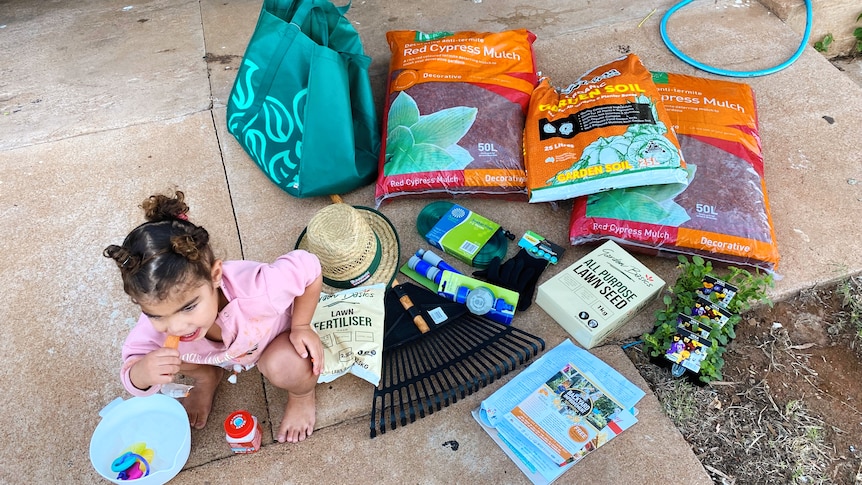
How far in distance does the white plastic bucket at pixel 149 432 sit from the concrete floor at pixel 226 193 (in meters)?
0.09

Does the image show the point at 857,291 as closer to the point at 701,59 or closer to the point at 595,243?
the point at 595,243

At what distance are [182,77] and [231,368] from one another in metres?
1.83

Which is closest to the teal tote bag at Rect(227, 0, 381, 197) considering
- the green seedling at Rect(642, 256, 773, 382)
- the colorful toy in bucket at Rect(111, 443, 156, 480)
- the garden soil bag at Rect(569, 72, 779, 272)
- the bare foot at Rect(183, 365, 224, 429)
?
the bare foot at Rect(183, 365, 224, 429)

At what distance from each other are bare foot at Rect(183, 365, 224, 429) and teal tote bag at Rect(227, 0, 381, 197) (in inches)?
32.4

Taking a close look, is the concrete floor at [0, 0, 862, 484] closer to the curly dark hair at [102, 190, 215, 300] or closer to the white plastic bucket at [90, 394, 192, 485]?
the white plastic bucket at [90, 394, 192, 485]

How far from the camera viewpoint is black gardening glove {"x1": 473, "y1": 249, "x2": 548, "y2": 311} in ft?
6.67

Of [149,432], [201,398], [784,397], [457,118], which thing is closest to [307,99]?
[457,118]

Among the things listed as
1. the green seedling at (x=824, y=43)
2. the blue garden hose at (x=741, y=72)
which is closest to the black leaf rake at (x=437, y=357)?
the blue garden hose at (x=741, y=72)

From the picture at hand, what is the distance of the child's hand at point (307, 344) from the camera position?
5.35ft

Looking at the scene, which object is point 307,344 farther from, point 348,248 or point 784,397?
point 784,397

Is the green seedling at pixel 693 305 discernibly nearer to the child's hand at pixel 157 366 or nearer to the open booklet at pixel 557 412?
the open booklet at pixel 557 412

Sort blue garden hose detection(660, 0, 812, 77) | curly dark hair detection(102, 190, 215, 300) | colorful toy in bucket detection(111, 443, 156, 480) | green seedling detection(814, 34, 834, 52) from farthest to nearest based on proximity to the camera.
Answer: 1. green seedling detection(814, 34, 834, 52)
2. blue garden hose detection(660, 0, 812, 77)
3. colorful toy in bucket detection(111, 443, 156, 480)
4. curly dark hair detection(102, 190, 215, 300)

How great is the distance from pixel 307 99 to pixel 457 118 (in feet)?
1.99

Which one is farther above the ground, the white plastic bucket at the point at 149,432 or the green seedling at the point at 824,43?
the green seedling at the point at 824,43
